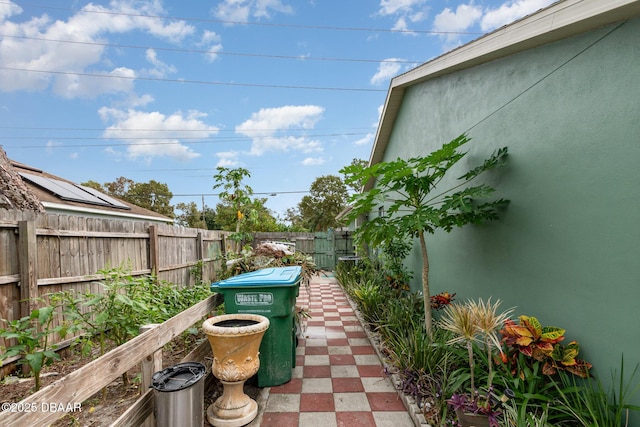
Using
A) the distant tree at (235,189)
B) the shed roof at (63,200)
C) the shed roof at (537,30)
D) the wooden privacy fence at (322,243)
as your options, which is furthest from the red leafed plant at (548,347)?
the wooden privacy fence at (322,243)

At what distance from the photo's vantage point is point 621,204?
6.47ft

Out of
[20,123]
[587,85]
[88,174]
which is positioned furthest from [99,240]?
[88,174]

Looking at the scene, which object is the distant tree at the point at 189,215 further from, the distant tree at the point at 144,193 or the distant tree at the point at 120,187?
the distant tree at the point at 120,187

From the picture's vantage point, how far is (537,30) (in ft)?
8.18

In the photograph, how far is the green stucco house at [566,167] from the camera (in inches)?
77.0

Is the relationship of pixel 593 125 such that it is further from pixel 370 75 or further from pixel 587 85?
pixel 370 75

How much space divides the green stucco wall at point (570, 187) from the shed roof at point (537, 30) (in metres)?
0.09

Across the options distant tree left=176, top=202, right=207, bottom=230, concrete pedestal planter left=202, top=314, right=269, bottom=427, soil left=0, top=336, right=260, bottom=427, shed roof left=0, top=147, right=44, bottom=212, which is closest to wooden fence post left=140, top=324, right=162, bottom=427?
concrete pedestal planter left=202, top=314, right=269, bottom=427

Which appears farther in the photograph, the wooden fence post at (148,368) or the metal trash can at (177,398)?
the wooden fence post at (148,368)

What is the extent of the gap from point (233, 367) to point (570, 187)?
3.18 meters

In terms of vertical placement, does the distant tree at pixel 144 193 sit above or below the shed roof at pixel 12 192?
above

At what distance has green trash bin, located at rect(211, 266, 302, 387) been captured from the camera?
3.13 metres

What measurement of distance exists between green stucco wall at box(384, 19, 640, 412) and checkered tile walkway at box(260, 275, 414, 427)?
1613 millimetres

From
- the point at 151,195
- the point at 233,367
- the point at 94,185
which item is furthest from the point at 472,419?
the point at 151,195
